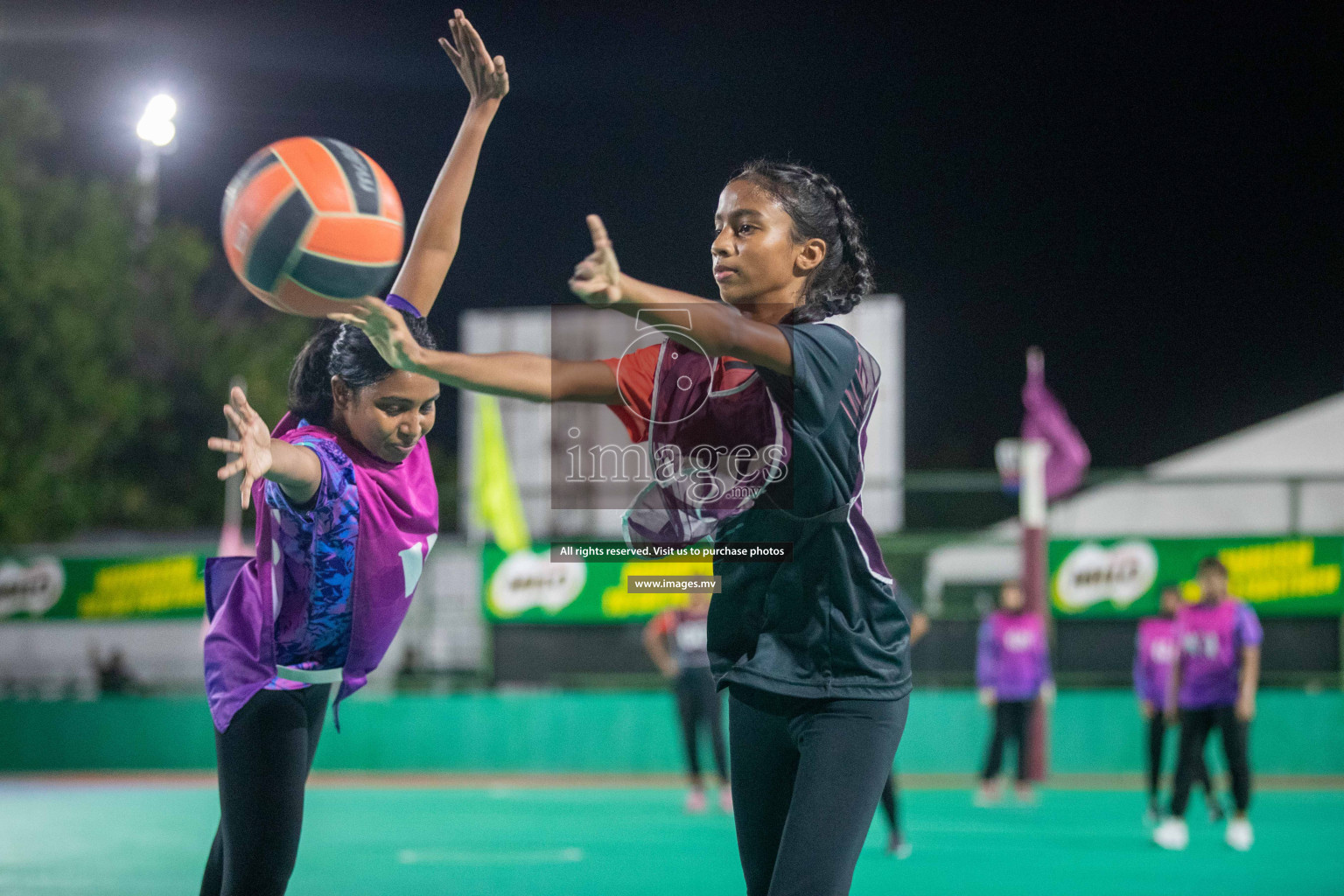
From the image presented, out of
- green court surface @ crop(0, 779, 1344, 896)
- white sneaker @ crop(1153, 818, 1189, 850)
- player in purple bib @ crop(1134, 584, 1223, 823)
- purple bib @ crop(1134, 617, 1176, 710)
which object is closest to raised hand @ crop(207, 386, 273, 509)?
green court surface @ crop(0, 779, 1344, 896)

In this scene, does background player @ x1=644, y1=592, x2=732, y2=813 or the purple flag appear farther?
the purple flag

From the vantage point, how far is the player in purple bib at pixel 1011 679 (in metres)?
11.8

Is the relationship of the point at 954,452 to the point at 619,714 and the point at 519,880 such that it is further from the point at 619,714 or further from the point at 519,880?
the point at 519,880

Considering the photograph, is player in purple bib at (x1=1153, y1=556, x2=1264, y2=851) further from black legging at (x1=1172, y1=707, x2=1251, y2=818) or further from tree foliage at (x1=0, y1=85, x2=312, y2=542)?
tree foliage at (x1=0, y1=85, x2=312, y2=542)

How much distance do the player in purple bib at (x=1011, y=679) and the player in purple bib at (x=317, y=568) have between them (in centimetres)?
919

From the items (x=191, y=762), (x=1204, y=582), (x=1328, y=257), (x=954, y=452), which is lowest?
(x=191, y=762)

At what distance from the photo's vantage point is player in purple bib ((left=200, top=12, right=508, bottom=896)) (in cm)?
317

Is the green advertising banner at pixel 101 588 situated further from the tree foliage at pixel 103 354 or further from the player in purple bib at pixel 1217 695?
the player in purple bib at pixel 1217 695

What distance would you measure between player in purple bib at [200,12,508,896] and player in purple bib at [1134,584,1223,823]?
7550mm

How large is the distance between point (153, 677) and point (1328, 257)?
18699 mm

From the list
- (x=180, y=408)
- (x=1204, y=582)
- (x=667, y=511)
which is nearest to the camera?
(x=667, y=511)

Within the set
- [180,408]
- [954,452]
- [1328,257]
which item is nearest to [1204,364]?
[1328,257]

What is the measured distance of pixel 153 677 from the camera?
2092cm

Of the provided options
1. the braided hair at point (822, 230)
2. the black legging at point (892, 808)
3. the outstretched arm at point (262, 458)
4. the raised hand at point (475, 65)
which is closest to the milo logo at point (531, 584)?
the black legging at point (892, 808)
